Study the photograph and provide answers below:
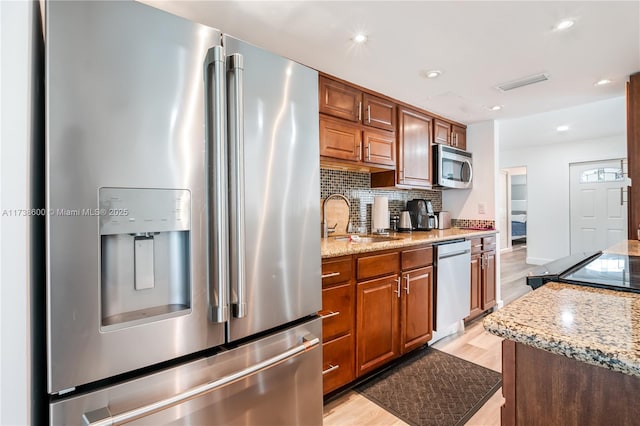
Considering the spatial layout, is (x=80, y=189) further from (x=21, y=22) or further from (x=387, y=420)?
(x=387, y=420)

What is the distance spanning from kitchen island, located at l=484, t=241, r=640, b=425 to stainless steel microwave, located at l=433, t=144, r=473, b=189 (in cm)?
249

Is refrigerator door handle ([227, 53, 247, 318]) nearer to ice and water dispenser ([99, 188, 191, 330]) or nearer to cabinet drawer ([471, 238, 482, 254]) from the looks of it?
ice and water dispenser ([99, 188, 191, 330])

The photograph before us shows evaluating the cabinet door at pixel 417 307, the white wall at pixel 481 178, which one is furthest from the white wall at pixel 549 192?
the cabinet door at pixel 417 307

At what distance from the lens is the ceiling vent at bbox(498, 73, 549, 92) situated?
7.57 ft

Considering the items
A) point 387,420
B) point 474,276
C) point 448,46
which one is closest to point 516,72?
point 448,46

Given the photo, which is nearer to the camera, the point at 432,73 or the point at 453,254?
the point at 432,73

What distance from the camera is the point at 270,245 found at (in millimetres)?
1153

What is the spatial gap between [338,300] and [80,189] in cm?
137

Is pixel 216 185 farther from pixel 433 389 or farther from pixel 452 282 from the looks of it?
pixel 452 282

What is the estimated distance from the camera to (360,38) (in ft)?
5.79

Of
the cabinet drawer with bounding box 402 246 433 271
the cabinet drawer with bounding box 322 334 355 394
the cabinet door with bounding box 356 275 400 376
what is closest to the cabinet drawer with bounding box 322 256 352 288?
the cabinet door with bounding box 356 275 400 376

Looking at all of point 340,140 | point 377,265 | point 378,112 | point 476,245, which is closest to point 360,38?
point 340,140

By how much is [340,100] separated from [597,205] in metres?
5.72

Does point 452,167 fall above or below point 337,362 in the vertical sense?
above
